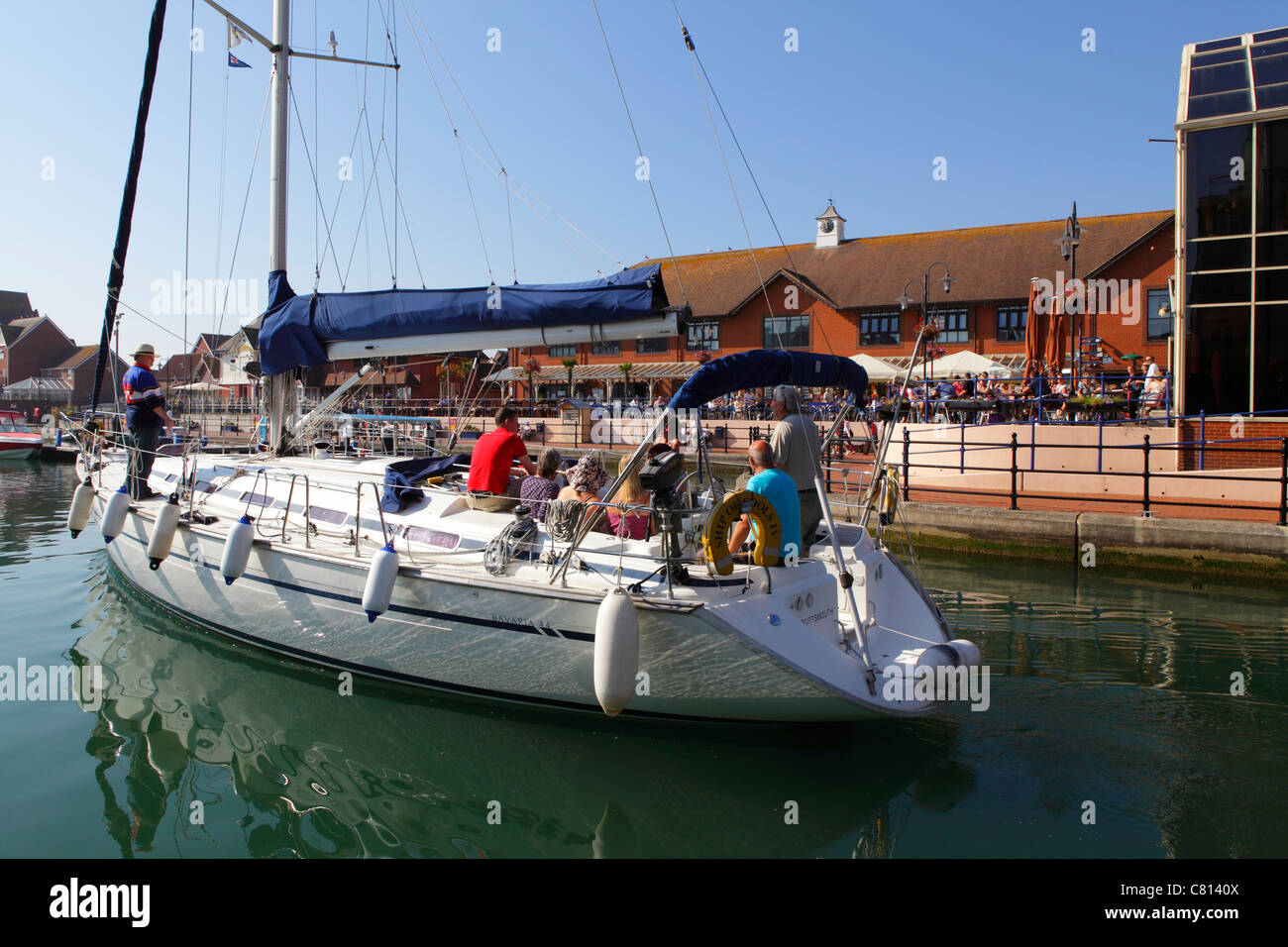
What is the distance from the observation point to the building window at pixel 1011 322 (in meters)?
35.0

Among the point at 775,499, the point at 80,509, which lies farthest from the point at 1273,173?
the point at 80,509

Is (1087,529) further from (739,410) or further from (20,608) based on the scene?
(739,410)

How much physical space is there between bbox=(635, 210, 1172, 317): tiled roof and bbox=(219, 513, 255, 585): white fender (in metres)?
28.5

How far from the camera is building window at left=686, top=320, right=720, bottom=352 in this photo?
4194cm

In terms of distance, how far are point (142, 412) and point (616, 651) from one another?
7107 mm

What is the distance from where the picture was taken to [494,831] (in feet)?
16.8

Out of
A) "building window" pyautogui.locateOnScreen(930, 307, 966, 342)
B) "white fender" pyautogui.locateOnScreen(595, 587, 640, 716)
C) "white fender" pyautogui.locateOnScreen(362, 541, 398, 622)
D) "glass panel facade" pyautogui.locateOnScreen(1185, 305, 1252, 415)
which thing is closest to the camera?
"white fender" pyautogui.locateOnScreen(595, 587, 640, 716)

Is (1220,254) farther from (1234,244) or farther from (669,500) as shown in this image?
(669,500)

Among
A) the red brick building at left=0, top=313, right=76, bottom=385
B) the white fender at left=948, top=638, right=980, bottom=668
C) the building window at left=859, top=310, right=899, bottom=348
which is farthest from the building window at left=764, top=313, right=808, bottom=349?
the red brick building at left=0, top=313, right=76, bottom=385

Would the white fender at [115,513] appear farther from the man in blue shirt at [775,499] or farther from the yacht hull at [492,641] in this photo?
the man in blue shirt at [775,499]

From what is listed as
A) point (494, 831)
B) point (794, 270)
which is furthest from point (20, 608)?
point (794, 270)

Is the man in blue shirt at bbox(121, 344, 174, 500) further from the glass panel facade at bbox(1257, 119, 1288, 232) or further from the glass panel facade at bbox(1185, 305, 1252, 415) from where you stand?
the glass panel facade at bbox(1257, 119, 1288, 232)

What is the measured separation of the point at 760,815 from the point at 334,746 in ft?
10.3

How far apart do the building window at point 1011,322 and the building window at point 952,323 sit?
4.78ft
